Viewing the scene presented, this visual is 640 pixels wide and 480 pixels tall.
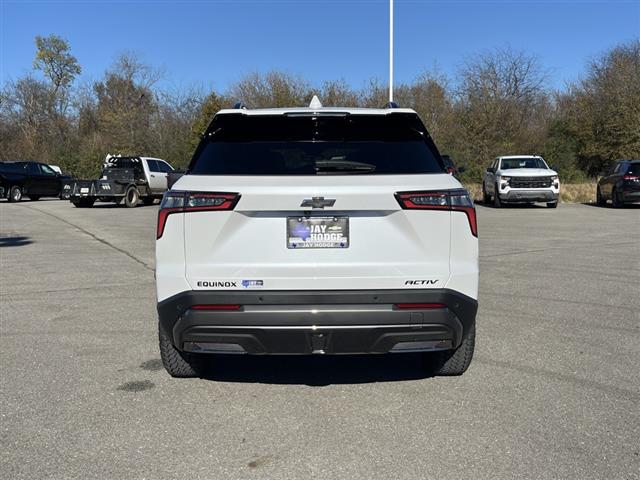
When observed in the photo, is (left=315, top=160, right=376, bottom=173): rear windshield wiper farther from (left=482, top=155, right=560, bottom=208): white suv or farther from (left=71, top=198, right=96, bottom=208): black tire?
(left=71, top=198, right=96, bottom=208): black tire

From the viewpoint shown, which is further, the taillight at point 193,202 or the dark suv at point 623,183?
the dark suv at point 623,183

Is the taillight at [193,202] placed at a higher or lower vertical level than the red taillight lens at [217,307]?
higher

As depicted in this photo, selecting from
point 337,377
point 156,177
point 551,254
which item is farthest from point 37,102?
point 337,377

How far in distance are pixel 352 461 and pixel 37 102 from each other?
5492cm

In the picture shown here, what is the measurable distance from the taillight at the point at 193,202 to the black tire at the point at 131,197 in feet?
70.9

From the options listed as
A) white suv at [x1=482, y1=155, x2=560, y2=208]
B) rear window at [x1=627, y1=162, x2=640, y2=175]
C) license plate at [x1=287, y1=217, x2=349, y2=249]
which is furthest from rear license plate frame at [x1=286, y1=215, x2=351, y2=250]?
rear window at [x1=627, y1=162, x2=640, y2=175]

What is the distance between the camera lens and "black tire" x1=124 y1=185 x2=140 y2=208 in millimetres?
24156

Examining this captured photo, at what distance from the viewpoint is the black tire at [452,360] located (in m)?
4.23

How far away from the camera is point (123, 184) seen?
23.9m

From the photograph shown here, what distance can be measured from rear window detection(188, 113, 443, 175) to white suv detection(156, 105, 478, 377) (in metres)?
0.09

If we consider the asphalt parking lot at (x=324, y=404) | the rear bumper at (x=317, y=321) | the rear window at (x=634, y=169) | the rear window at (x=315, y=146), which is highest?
the rear window at (x=634, y=169)

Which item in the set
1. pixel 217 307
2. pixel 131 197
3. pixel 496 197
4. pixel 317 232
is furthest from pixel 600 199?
pixel 217 307

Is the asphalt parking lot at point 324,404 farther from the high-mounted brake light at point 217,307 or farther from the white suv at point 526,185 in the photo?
the white suv at point 526,185

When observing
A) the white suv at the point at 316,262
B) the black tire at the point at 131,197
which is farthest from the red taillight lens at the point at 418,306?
the black tire at the point at 131,197
